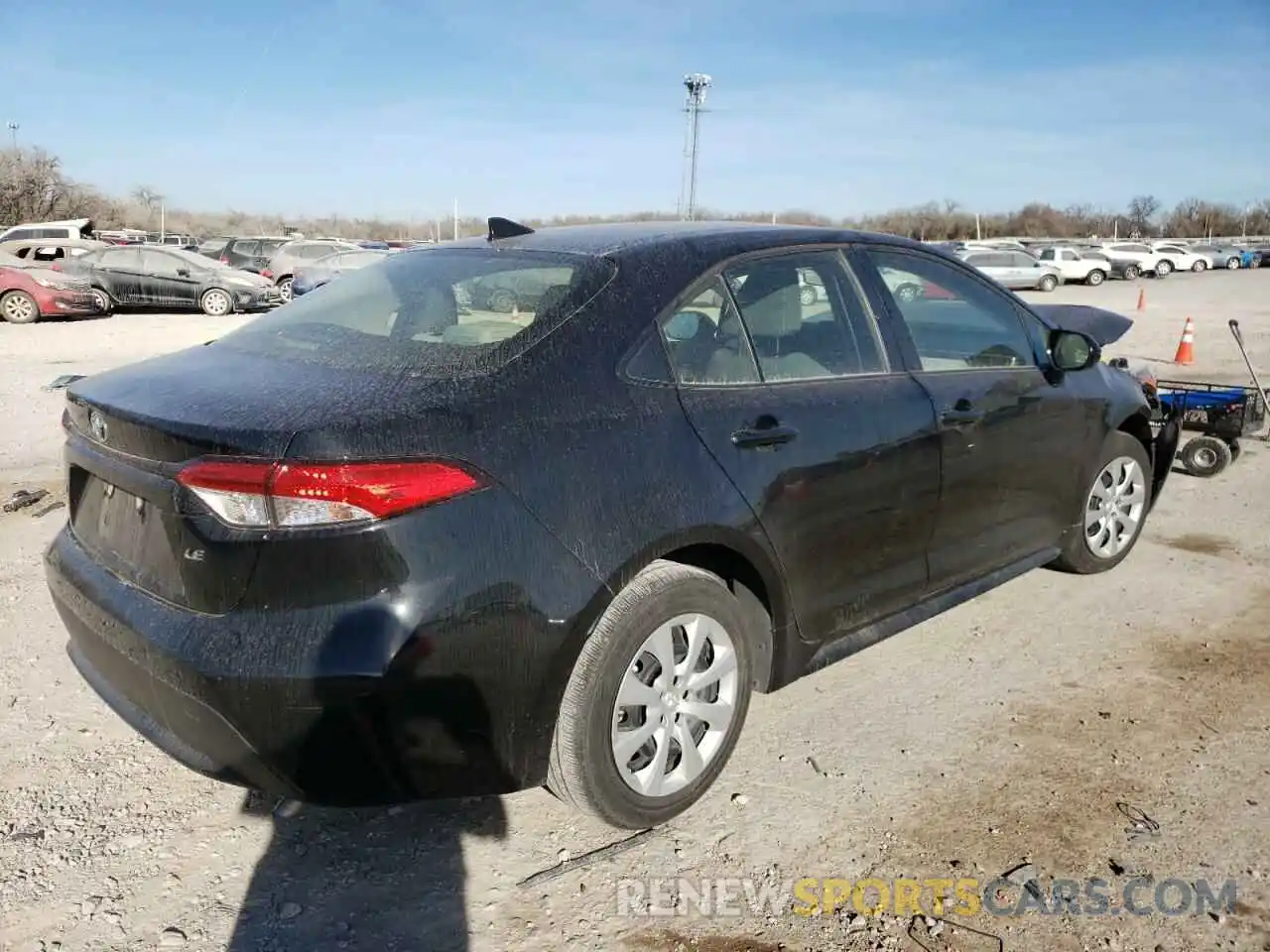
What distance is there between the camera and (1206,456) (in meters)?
6.87

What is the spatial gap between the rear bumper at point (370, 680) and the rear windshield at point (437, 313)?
56 centimetres

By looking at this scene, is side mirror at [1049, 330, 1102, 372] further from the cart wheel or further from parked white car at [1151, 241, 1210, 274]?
parked white car at [1151, 241, 1210, 274]

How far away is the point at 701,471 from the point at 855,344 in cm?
98

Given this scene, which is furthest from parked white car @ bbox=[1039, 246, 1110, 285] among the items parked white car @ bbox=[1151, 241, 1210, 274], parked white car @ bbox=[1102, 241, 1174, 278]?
parked white car @ bbox=[1151, 241, 1210, 274]

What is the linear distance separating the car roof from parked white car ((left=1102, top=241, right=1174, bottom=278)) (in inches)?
1797

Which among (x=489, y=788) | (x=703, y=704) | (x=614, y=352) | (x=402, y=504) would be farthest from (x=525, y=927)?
(x=614, y=352)

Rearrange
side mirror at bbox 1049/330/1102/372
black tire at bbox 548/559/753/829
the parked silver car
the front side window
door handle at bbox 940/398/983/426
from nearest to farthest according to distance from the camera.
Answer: black tire at bbox 548/559/753/829
door handle at bbox 940/398/983/426
the front side window
side mirror at bbox 1049/330/1102/372
the parked silver car

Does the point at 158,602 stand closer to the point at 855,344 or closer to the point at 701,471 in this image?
the point at 701,471

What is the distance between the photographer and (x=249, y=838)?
272 cm

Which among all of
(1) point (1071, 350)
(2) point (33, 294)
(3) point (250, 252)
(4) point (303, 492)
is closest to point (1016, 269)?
(3) point (250, 252)

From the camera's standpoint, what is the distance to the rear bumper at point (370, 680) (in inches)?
85.7

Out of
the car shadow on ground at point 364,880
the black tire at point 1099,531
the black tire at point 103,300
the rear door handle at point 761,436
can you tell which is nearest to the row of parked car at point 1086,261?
the black tire at point 103,300

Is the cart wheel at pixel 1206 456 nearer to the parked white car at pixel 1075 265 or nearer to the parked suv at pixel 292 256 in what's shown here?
the parked suv at pixel 292 256

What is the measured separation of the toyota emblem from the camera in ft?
8.35
